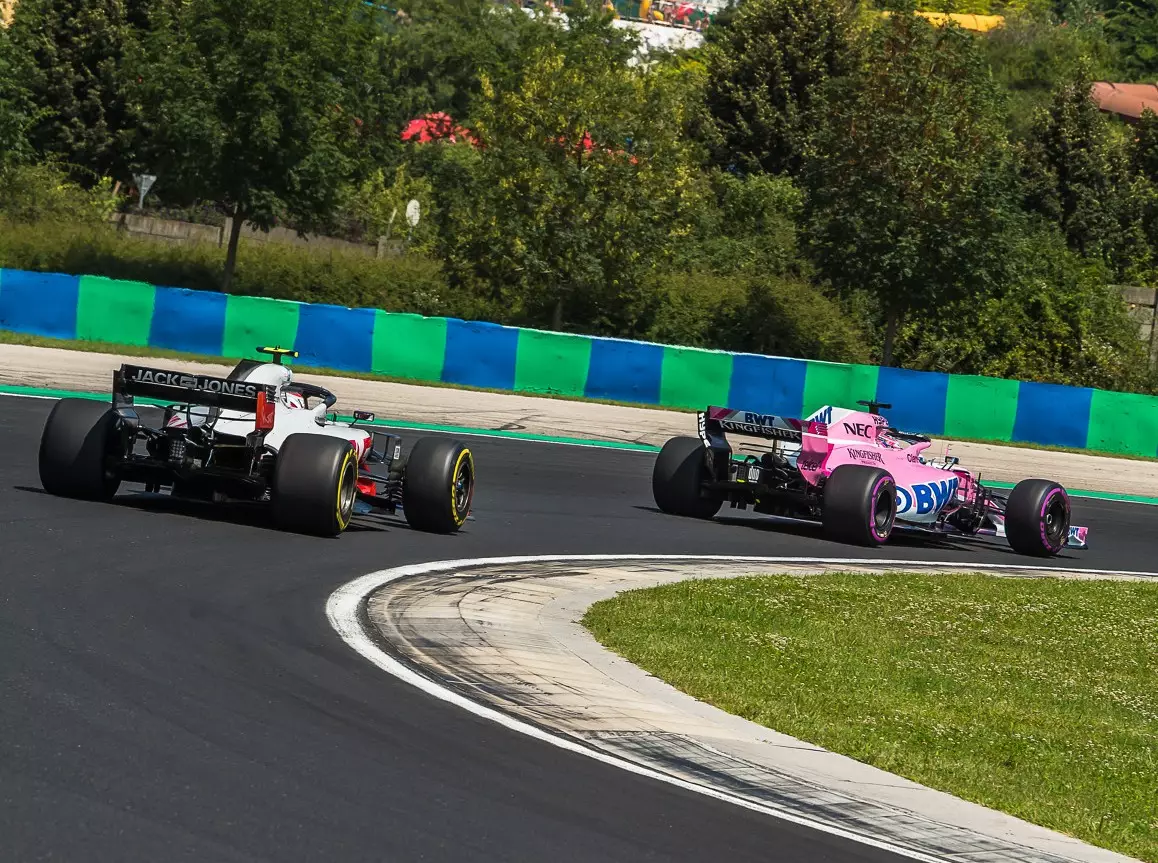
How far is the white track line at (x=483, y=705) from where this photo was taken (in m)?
6.45

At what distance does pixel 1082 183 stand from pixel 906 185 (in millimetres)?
19160

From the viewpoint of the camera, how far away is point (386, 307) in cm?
3906

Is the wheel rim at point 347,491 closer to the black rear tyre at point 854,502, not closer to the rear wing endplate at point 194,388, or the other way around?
the rear wing endplate at point 194,388

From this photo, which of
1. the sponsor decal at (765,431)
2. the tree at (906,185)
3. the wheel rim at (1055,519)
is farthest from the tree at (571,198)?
the sponsor decal at (765,431)

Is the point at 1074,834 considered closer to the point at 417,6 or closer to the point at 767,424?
the point at 767,424

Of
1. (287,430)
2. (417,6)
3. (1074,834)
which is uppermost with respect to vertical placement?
(417,6)

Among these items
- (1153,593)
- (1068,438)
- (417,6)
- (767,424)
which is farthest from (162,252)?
(417,6)

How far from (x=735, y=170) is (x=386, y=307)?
19.5 metres

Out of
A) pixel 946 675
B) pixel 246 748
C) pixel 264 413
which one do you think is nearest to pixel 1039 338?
pixel 264 413

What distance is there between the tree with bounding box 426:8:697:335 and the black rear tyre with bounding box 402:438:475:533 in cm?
2331

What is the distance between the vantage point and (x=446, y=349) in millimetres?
29234

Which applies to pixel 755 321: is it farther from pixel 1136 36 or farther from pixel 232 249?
pixel 1136 36

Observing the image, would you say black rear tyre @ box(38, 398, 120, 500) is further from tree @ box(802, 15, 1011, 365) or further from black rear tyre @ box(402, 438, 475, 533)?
tree @ box(802, 15, 1011, 365)

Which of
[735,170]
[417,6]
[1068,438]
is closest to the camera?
[1068,438]
